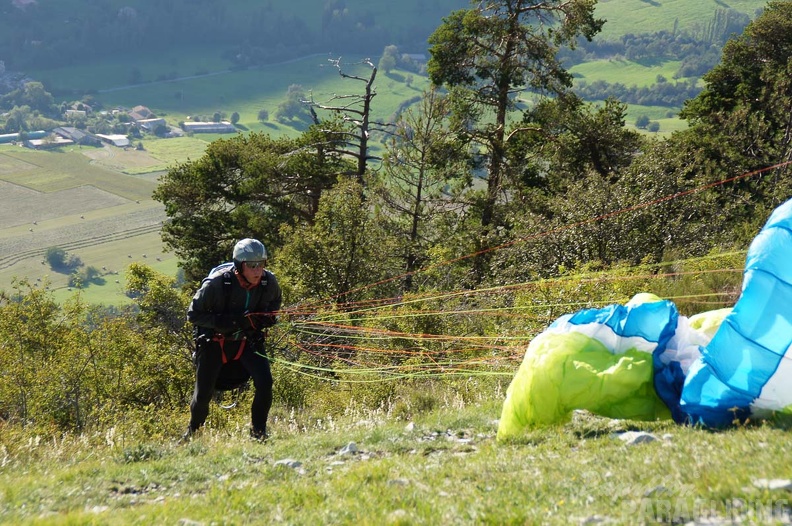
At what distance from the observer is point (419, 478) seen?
525 cm

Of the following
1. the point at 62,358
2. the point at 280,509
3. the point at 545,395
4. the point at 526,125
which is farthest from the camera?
the point at 526,125

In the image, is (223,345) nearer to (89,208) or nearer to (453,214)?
(453,214)

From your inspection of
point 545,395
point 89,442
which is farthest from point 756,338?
point 89,442

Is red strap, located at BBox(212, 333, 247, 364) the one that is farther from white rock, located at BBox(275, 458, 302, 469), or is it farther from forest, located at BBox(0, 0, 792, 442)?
forest, located at BBox(0, 0, 792, 442)

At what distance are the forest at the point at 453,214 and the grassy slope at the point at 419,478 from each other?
13.3 ft

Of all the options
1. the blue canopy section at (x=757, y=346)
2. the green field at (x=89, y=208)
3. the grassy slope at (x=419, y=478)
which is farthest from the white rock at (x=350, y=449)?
the green field at (x=89, y=208)

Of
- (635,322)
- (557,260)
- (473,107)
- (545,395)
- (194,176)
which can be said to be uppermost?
(635,322)

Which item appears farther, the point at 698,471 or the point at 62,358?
the point at 62,358

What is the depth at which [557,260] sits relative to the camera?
854 inches

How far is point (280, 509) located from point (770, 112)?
32864 millimetres

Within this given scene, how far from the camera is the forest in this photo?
1695cm

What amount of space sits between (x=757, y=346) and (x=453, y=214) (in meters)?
27.1

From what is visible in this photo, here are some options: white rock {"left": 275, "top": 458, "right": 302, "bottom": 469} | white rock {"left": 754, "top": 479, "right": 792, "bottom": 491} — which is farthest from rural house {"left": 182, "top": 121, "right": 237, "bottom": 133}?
white rock {"left": 754, "top": 479, "right": 792, "bottom": 491}

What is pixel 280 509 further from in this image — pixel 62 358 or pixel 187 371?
pixel 62 358
